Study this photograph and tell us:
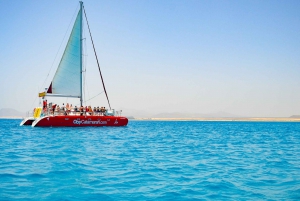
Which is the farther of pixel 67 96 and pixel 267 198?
pixel 67 96

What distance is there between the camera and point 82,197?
256 inches

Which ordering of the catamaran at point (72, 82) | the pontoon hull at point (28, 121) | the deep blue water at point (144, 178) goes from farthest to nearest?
the pontoon hull at point (28, 121) → the catamaran at point (72, 82) → the deep blue water at point (144, 178)

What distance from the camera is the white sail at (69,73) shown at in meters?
34.9

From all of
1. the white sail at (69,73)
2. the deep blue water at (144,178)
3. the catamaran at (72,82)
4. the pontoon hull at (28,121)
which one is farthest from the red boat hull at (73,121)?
the deep blue water at (144,178)

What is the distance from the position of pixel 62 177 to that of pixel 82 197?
2.21 meters

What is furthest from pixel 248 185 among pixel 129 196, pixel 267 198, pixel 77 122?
pixel 77 122

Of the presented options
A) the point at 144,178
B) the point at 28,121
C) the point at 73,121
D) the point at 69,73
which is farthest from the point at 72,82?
the point at 144,178

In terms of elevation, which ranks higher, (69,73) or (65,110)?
(69,73)

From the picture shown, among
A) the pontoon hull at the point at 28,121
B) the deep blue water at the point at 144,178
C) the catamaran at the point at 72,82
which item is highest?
the catamaran at the point at 72,82

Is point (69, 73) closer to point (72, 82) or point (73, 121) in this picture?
point (72, 82)

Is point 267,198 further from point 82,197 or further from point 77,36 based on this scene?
point 77,36

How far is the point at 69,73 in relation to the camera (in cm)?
3497

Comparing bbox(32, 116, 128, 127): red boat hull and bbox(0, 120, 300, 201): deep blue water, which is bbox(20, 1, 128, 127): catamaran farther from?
bbox(0, 120, 300, 201): deep blue water

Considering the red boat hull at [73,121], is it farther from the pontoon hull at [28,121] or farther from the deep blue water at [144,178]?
the deep blue water at [144,178]
